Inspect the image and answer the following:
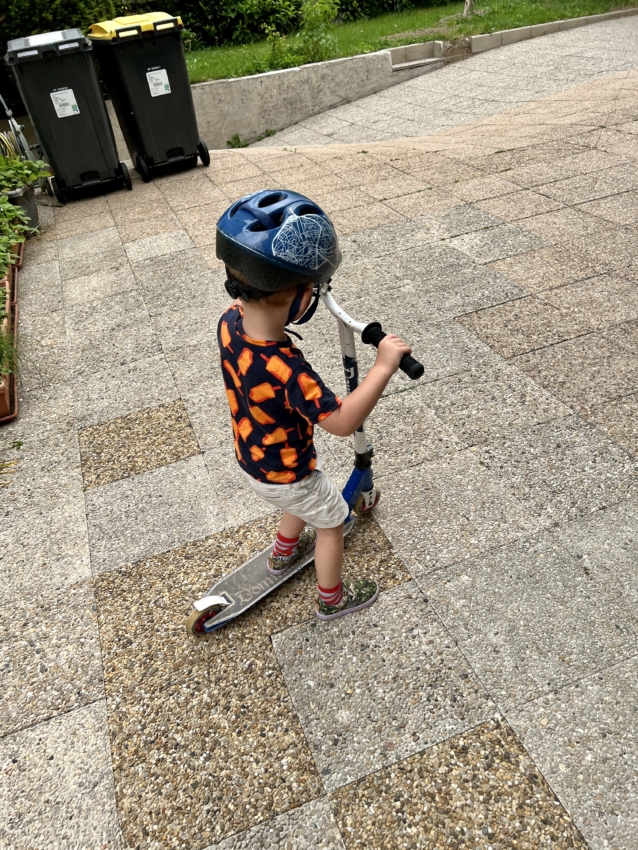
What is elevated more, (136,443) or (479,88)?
(136,443)

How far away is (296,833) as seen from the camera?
1.85 m

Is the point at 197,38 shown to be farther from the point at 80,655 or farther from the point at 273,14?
the point at 80,655

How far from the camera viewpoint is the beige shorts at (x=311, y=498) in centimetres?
216

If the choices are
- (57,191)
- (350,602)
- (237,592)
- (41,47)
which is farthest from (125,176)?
(350,602)

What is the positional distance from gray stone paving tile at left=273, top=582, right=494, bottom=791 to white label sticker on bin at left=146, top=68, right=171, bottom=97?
277 inches

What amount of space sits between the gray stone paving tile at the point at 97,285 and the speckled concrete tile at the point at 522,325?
2.78 meters

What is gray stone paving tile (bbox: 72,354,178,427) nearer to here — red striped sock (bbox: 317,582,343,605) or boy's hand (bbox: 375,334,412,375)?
red striped sock (bbox: 317,582,343,605)

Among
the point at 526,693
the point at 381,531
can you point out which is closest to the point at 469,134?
the point at 381,531

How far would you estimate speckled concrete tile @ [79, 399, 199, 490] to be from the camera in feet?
11.0

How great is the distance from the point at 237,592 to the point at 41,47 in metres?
6.68

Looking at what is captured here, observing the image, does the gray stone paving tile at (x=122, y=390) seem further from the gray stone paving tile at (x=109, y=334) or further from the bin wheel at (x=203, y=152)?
the bin wheel at (x=203, y=152)

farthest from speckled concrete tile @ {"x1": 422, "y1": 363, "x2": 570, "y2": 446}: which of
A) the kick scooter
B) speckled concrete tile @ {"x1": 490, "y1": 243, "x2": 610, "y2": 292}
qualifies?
speckled concrete tile @ {"x1": 490, "y1": 243, "x2": 610, "y2": 292}

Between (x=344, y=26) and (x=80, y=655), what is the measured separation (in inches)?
706

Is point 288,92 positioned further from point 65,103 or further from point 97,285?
point 97,285
